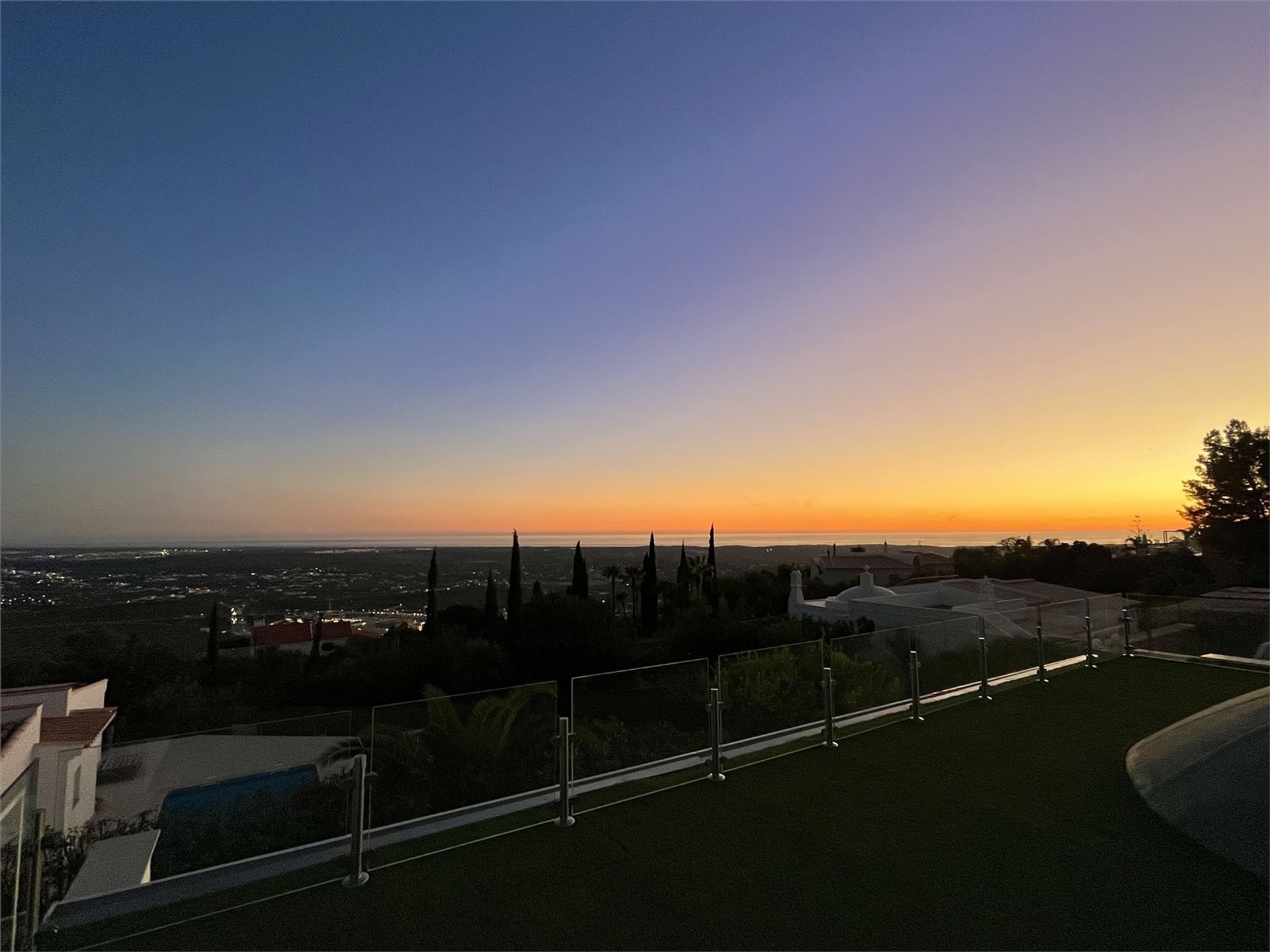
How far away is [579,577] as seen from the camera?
42688mm

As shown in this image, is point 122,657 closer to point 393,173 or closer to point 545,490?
point 545,490

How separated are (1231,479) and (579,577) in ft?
118

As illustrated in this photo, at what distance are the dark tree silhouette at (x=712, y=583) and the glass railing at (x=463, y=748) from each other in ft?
96.8

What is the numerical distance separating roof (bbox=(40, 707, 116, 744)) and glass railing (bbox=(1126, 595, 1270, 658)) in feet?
63.5

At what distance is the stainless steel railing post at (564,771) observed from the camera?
Answer: 14.1 ft

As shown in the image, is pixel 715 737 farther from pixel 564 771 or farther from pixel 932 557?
pixel 932 557

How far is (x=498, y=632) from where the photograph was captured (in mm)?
38031

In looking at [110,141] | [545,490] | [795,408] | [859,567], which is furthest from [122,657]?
[859,567]

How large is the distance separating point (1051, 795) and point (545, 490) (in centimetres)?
3191

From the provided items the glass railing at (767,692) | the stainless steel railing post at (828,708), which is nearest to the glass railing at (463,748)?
the glass railing at (767,692)

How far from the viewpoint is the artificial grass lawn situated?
2.99 m

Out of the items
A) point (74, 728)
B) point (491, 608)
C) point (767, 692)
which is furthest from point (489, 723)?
point (491, 608)

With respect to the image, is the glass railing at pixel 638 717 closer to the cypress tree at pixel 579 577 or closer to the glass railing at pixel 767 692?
the glass railing at pixel 767 692

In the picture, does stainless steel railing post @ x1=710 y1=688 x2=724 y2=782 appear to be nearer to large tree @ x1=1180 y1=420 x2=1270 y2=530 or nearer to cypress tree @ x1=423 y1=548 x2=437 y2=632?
cypress tree @ x1=423 y1=548 x2=437 y2=632
